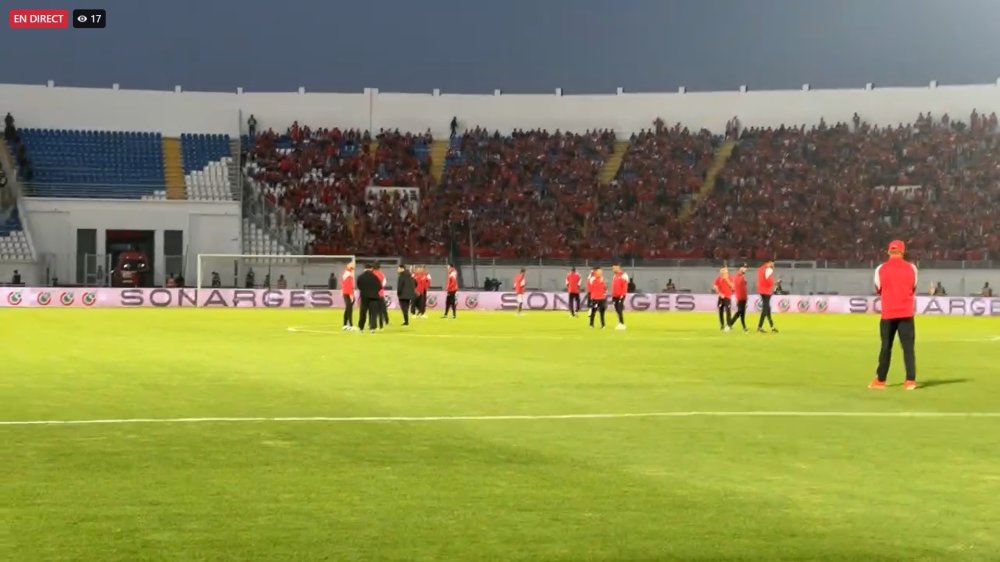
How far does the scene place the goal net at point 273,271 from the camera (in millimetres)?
59406

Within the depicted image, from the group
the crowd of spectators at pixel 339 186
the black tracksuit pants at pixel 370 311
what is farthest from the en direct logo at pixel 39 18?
the black tracksuit pants at pixel 370 311

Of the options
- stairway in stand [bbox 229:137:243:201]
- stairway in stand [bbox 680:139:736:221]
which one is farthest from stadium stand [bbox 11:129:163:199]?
stairway in stand [bbox 680:139:736:221]

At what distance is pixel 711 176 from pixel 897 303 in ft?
184

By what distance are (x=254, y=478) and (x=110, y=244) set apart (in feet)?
186

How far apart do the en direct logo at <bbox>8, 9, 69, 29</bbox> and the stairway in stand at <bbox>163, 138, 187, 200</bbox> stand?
364 inches

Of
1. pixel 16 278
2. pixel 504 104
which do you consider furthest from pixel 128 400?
pixel 504 104

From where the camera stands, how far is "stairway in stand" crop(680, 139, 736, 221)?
7144 centimetres

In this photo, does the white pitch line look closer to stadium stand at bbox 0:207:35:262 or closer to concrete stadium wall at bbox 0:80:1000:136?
stadium stand at bbox 0:207:35:262

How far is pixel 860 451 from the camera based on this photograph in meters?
11.9

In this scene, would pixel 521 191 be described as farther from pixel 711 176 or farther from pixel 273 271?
pixel 273 271

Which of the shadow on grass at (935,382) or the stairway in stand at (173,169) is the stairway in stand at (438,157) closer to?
the stairway in stand at (173,169)

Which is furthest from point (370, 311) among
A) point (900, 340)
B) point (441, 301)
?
point (441, 301)

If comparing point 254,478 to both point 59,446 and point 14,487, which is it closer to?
point 14,487

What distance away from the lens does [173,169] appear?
228ft
